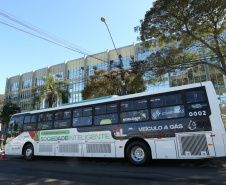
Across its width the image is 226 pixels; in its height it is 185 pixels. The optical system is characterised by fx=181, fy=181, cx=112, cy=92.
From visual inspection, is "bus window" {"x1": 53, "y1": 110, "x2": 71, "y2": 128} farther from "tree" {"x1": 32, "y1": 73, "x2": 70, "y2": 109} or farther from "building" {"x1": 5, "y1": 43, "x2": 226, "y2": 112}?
"tree" {"x1": 32, "y1": 73, "x2": 70, "y2": 109}

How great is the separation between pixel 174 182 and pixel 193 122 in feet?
9.02

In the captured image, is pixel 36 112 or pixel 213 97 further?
pixel 36 112

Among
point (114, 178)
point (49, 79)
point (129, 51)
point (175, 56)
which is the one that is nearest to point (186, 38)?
point (175, 56)

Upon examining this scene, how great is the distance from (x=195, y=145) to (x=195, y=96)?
6.29 feet

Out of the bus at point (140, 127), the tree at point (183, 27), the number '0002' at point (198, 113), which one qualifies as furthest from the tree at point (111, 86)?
the number '0002' at point (198, 113)

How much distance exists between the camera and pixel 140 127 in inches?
319

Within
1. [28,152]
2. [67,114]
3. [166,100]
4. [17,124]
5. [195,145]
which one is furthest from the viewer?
[17,124]

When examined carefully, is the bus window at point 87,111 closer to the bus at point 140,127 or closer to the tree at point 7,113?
the bus at point 140,127

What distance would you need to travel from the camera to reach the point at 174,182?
515 cm

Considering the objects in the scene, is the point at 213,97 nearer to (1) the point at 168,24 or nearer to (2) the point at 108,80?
(1) the point at 168,24

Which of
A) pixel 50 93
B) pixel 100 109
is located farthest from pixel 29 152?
pixel 50 93

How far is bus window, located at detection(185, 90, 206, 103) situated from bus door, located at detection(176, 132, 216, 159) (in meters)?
1.33

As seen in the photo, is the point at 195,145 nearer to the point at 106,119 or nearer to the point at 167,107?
the point at 167,107

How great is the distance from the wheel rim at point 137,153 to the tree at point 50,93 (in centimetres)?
1913
